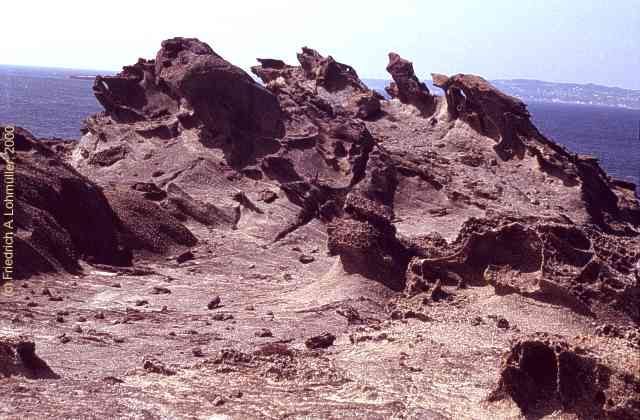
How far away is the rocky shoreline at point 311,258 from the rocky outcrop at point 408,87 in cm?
11

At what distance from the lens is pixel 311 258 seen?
27.2m

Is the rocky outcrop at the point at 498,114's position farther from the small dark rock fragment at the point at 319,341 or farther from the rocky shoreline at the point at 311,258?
the small dark rock fragment at the point at 319,341

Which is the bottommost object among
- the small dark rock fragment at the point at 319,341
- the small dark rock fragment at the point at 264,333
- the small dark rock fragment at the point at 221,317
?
the small dark rock fragment at the point at 221,317

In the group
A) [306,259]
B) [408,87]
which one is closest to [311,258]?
[306,259]

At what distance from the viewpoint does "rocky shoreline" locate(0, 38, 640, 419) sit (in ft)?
43.8

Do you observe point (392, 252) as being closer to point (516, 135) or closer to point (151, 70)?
point (516, 135)

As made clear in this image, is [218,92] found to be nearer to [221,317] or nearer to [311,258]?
[311,258]

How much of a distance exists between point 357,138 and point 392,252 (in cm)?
1327

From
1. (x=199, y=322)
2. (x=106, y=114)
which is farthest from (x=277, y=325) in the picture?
(x=106, y=114)

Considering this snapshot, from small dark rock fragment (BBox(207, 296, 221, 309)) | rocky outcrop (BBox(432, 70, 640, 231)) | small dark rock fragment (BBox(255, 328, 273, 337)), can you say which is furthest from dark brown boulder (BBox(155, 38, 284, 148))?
small dark rock fragment (BBox(255, 328, 273, 337))

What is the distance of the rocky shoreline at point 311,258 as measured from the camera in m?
13.4

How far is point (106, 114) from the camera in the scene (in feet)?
126

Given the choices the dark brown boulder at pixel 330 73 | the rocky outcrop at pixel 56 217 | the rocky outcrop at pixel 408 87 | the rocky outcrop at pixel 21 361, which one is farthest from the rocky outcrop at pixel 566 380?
the dark brown boulder at pixel 330 73

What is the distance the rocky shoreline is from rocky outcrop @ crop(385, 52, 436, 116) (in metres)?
0.11
